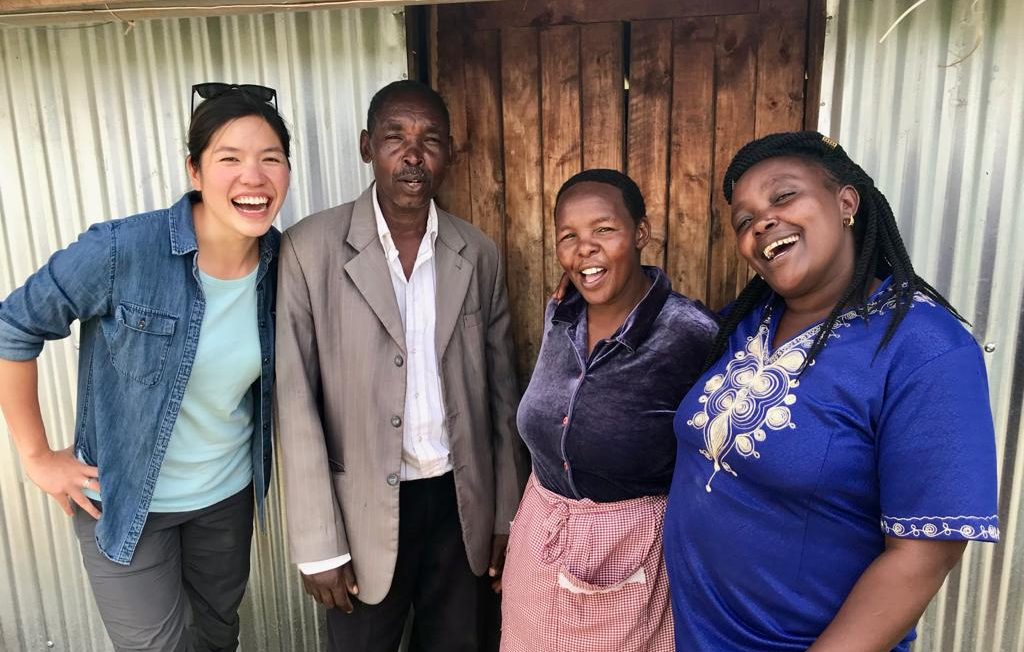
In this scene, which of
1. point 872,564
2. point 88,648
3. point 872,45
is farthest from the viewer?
point 88,648

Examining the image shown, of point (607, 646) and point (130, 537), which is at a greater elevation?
point (130, 537)

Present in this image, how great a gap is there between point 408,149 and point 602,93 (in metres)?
0.89

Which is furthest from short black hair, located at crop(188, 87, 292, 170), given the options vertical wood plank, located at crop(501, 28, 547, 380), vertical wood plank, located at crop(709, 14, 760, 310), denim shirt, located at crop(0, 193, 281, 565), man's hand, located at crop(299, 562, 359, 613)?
vertical wood plank, located at crop(709, 14, 760, 310)

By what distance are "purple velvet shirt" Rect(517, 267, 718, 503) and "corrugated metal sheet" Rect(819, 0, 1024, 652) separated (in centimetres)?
90

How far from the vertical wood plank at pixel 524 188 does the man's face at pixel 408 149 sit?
60cm

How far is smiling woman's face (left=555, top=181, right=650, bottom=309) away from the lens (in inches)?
78.1

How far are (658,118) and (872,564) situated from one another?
1780mm

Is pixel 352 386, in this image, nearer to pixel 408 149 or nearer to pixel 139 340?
pixel 139 340

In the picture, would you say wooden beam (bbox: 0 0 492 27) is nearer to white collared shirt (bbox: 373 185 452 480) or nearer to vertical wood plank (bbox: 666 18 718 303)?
white collared shirt (bbox: 373 185 452 480)

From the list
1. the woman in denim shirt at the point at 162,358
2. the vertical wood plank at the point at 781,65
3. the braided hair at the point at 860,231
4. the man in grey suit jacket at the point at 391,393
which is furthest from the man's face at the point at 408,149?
the vertical wood plank at the point at 781,65

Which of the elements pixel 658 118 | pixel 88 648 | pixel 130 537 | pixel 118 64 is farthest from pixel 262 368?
pixel 88 648

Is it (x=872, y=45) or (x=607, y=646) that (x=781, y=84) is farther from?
(x=607, y=646)

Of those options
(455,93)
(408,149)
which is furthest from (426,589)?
(455,93)

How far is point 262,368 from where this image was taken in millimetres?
2143
